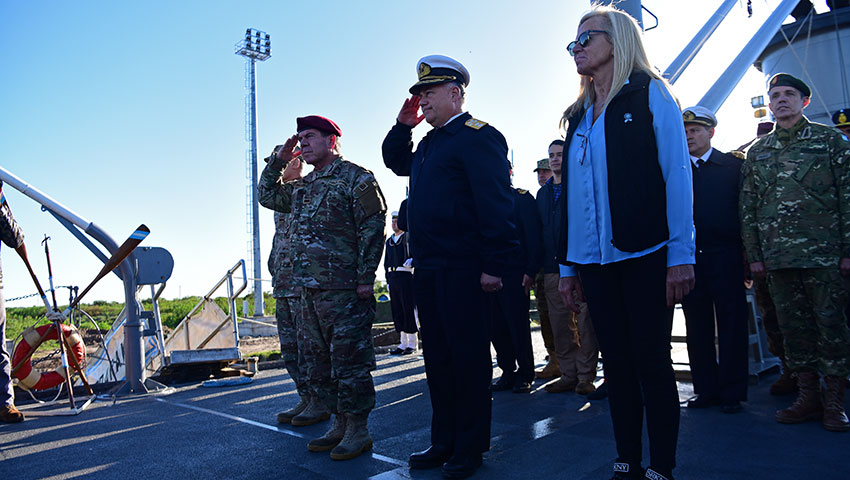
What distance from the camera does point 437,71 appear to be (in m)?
3.19

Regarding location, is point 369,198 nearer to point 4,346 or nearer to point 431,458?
point 431,458

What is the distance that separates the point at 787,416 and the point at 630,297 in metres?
1.83

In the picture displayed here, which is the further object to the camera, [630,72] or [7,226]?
[7,226]

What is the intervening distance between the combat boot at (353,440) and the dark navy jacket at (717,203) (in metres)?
2.61

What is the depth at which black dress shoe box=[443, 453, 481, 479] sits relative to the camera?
8.74ft

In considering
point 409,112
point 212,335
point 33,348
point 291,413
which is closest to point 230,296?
point 212,335

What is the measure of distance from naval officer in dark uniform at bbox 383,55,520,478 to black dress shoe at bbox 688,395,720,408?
1.82m

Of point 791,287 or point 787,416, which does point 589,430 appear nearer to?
point 787,416

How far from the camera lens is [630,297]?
2.29 meters

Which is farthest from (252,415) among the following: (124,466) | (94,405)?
(94,405)

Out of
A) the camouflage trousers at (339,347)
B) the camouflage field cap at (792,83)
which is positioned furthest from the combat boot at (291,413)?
the camouflage field cap at (792,83)

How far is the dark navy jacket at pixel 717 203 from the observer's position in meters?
4.11

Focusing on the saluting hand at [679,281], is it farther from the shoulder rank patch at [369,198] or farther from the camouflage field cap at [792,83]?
the camouflage field cap at [792,83]

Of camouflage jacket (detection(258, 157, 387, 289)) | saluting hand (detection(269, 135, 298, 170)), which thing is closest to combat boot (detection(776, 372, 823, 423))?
camouflage jacket (detection(258, 157, 387, 289))
